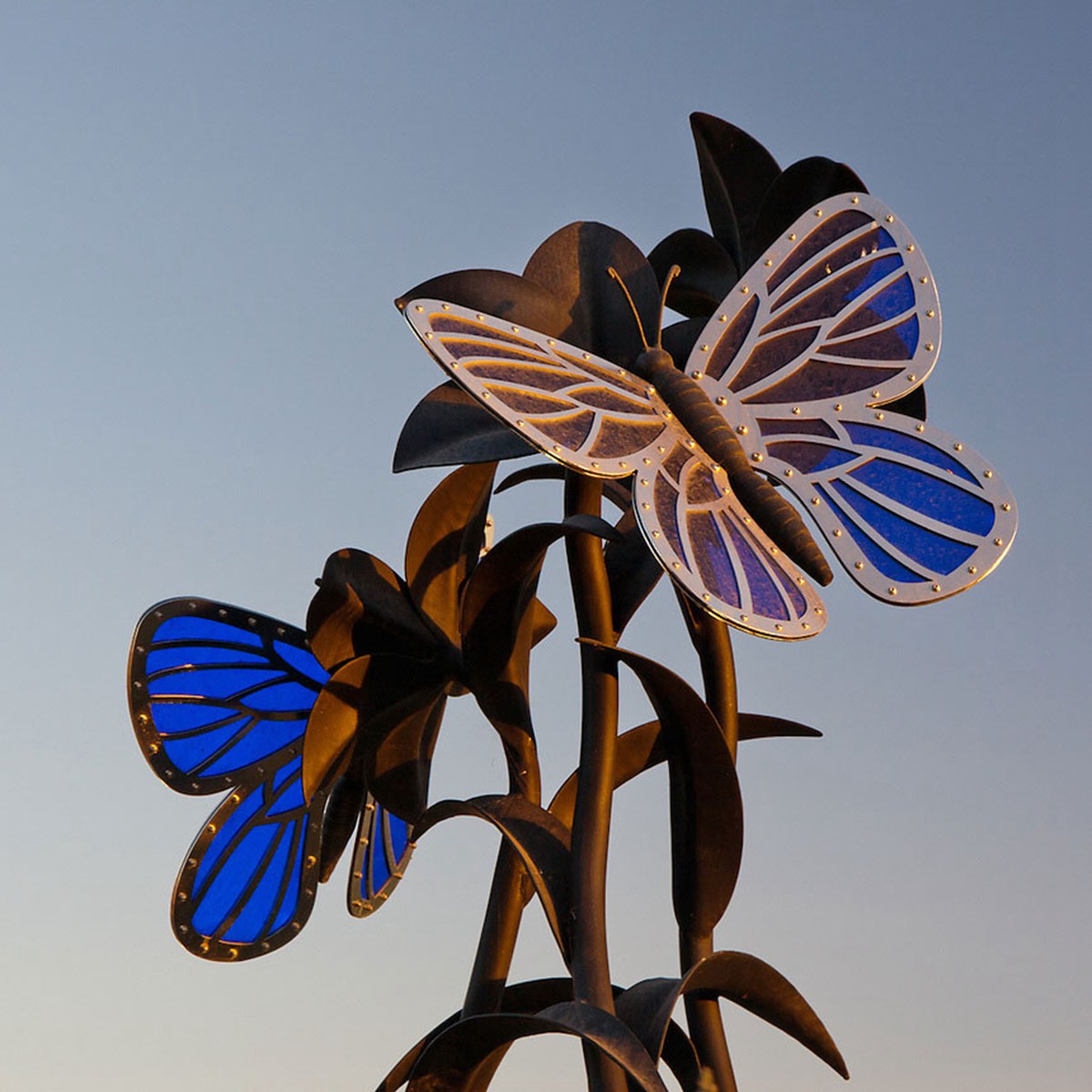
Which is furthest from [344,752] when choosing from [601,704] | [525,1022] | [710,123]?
[710,123]

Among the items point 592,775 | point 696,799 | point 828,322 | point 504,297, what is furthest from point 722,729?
point 504,297

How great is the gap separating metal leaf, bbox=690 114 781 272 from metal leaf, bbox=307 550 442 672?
1602 mm

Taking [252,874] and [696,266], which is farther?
[252,874]

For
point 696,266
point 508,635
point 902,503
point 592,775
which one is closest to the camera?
point 902,503

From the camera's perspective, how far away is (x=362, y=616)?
464cm

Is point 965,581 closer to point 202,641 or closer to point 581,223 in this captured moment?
point 581,223

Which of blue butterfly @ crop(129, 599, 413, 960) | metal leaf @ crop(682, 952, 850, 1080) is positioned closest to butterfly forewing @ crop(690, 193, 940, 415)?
metal leaf @ crop(682, 952, 850, 1080)

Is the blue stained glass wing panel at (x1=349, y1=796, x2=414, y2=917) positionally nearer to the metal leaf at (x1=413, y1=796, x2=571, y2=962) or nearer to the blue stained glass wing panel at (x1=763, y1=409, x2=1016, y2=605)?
the metal leaf at (x1=413, y1=796, x2=571, y2=962)

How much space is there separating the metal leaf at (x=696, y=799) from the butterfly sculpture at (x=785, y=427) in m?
0.43

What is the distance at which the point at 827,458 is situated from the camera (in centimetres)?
424

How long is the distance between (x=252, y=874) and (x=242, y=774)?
0.34 meters

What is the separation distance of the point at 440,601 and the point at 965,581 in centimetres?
155

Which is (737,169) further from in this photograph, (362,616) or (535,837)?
(535,837)

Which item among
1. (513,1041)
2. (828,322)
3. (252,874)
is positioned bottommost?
(513,1041)
